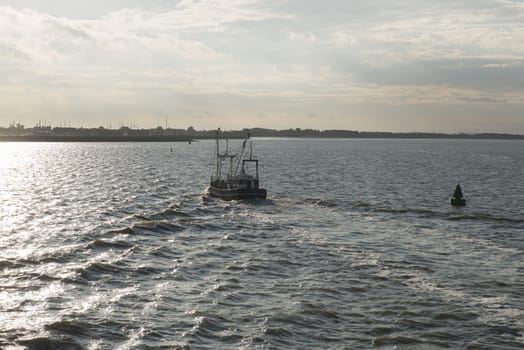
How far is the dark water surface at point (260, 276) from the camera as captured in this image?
25.9 meters

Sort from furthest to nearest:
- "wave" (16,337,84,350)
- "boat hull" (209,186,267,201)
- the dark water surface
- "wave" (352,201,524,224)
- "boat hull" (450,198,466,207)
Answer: "boat hull" (209,186,267,201) < "boat hull" (450,198,466,207) < "wave" (352,201,524,224) < the dark water surface < "wave" (16,337,84,350)

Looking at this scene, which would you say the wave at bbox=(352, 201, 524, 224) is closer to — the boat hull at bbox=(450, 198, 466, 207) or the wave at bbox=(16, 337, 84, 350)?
the boat hull at bbox=(450, 198, 466, 207)

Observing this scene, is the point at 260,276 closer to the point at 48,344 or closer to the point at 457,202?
the point at 48,344

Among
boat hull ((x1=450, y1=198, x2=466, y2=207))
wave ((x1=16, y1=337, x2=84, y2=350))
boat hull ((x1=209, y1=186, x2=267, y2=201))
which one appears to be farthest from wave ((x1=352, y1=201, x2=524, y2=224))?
wave ((x1=16, y1=337, x2=84, y2=350))

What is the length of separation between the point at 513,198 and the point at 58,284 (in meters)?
69.3

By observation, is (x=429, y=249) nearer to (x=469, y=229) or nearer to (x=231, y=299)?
(x=469, y=229)

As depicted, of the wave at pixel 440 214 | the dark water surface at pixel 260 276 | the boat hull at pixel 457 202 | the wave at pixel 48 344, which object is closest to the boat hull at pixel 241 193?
the dark water surface at pixel 260 276

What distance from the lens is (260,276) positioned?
35.9m

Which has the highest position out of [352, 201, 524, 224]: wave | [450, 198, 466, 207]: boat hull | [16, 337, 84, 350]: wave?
Answer: [450, 198, 466, 207]: boat hull

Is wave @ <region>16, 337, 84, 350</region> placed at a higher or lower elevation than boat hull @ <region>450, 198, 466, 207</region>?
lower

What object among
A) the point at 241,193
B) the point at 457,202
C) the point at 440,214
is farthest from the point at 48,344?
the point at 457,202

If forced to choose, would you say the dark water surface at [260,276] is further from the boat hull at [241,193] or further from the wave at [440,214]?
the boat hull at [241,193]

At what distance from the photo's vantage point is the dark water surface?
25.9 metres

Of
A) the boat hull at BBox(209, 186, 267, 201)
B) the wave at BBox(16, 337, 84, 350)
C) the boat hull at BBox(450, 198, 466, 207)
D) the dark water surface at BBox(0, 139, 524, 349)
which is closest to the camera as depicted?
Result: the wave at BBox(16, 337, 84, 350)
